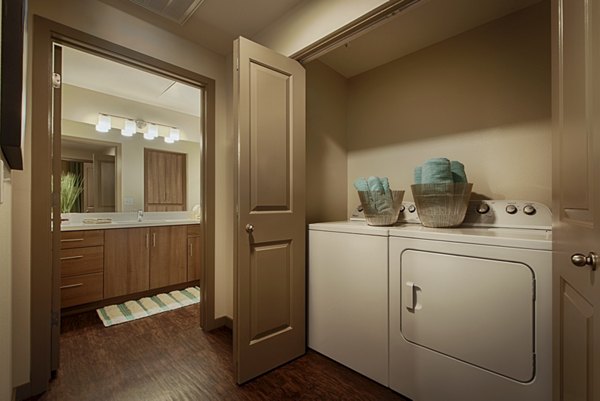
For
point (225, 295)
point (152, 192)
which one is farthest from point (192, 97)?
point (225, 295)

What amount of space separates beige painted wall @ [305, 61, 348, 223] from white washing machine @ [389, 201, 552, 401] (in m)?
0.83

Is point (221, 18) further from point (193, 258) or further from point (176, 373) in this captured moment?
point (193, 258)

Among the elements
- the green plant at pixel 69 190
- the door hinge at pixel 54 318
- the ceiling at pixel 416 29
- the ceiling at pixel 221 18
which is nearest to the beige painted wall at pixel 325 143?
the ceiling at pixel 416 29

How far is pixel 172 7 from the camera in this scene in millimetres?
1686

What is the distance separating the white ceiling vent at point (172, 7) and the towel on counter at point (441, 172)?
5.66 feet

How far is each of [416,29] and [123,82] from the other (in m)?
2.98

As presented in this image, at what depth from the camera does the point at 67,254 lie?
99.0 inches

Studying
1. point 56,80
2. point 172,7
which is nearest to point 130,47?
point 172,7

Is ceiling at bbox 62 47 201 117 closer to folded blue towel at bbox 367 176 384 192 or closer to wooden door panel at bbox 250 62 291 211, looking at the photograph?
wooden door panel at bbox 250 62 291 211

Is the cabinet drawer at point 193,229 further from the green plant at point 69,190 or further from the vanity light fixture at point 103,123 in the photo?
the vanity light fixture at point 103,123

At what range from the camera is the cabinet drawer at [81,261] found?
8.18 feet

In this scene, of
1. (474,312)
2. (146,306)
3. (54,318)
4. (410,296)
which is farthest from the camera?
(146,306)

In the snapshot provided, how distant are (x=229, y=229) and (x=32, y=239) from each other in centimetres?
122

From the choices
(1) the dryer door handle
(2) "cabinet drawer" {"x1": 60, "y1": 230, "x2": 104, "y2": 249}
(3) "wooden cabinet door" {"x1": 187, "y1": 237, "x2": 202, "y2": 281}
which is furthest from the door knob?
(2) "cabinet drawer" {"x1": 60, "y1": 230, "x2": 104, "y2": 249}
